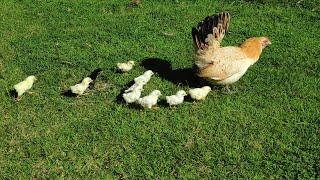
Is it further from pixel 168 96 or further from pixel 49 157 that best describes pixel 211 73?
pixel 49 157

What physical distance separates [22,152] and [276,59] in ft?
15.8

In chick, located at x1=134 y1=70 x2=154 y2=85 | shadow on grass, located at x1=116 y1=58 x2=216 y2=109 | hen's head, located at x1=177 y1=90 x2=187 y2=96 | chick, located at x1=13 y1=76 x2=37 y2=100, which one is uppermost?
→ hen's head, located at x1=177 y1=90 x2=187 y2=96

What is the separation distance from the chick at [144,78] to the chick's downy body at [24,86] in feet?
6.00

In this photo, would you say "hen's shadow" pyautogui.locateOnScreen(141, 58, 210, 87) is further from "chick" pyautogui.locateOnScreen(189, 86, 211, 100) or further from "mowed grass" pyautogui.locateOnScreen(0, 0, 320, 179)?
"chick" pyautogui.locateOnScreen(189, 86, 211, 100)

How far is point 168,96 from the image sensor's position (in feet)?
25.8

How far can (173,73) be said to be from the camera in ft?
29.1

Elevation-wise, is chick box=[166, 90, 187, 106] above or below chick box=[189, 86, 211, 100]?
below

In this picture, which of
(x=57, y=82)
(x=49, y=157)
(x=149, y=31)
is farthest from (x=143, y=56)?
(x=49, y=157)

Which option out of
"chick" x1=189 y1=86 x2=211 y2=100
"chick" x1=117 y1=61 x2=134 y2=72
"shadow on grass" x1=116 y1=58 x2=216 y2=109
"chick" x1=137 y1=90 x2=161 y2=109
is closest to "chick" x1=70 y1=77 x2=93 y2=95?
"shadow on grass" x1=116 y1=58 x2=216 y2=109

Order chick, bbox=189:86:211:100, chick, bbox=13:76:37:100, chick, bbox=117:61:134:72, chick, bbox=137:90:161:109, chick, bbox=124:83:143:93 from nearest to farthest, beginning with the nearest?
chick, bbox=137:90:161:109, chick, bbox=189:86:211:100, chick, bbox=124:83:143:93, chick, bbox=13:76:37:100, chick, bbox=117:61:134:72

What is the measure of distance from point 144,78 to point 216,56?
1.35 m

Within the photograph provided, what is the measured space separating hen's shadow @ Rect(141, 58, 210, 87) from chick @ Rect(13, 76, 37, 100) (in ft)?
6.78

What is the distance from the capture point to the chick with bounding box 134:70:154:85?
8.34m

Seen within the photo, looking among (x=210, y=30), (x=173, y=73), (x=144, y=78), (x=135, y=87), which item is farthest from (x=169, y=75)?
(x=210, y=30)
